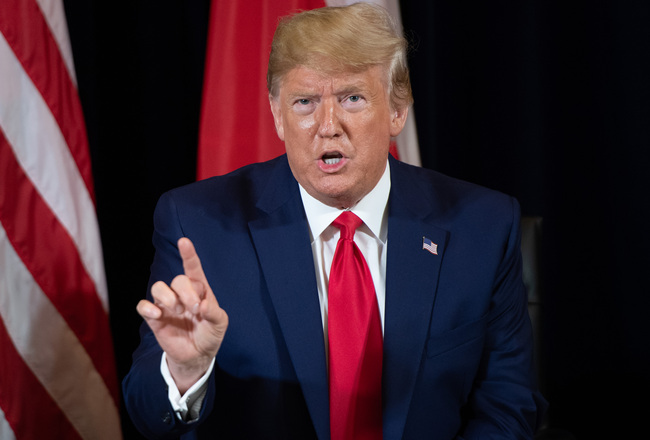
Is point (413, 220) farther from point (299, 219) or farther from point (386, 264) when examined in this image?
point (299, 219)

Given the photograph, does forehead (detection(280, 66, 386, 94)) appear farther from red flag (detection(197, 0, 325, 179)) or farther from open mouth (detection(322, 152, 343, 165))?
red flag (detection(197, 0, 325, 179))

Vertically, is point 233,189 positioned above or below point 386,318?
above

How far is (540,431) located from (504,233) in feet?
2.20

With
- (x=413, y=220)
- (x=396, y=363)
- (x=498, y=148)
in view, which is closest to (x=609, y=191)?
(x=498, y=148)

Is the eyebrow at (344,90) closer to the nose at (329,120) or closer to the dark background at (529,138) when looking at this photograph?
the nose at (329,120)

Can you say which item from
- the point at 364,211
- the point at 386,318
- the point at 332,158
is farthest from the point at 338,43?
the point at 386,318

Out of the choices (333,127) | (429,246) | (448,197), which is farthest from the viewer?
(448,197)

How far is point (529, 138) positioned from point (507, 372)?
136 cm

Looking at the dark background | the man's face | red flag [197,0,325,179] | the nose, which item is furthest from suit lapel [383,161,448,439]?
the dark background

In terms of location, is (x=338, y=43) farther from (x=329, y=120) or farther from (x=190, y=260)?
(x=190, y=260)

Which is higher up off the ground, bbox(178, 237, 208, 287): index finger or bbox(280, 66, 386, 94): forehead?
bbox(280, 66, 386, 94): forehead

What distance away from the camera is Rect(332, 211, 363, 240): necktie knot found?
1.49 metres

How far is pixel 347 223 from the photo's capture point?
1.49 meters

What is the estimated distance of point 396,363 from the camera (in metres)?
1.42
